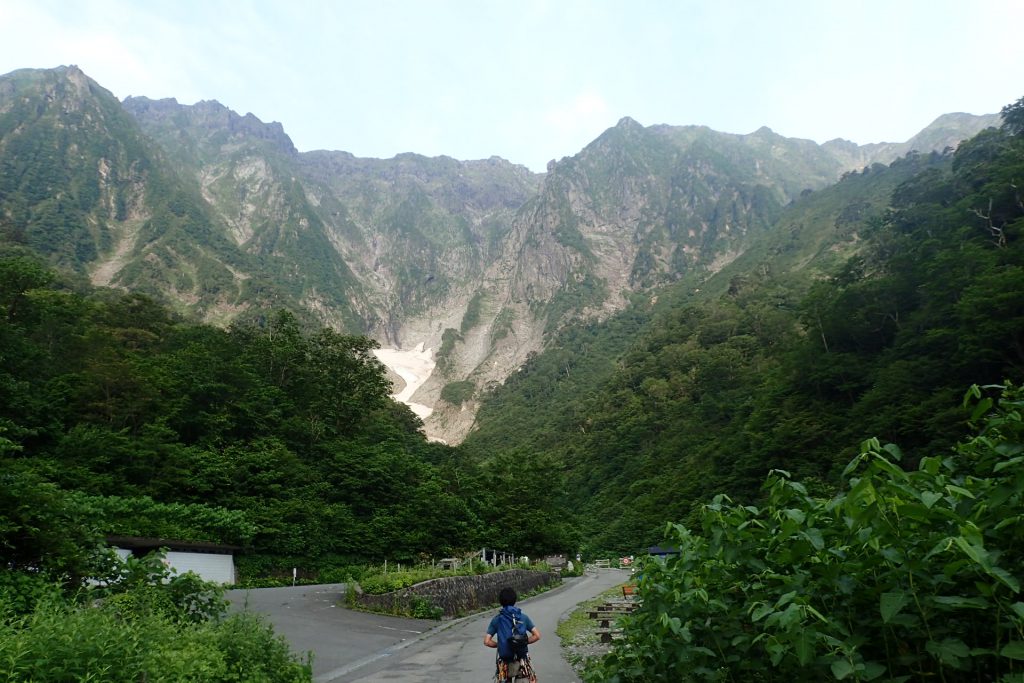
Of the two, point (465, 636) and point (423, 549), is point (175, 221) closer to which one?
point (423, 549)

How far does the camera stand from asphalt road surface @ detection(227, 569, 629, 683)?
439 inches

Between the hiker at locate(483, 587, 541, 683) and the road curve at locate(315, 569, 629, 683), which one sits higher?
the hiker at locate(483, 587, 541, 683)

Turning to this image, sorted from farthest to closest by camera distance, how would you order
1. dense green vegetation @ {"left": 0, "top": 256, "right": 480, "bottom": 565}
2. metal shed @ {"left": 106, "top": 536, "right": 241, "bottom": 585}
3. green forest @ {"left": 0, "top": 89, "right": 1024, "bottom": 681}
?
dense green vegetation @ {"left": 0, "top": 256, "right": 480, "bottom": 565}
metal shed @ {"left": 106, "top": 536, "right": 241, "bottom": 585}
green forest @ {"left": 0, "top": 89, "right": 1024, "bottom": 681}

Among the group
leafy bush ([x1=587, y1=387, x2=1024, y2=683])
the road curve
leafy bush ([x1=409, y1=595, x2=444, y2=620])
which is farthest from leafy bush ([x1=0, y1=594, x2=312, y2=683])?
leafy bush ([x1=409, y1=595, x2=444, y2=620])

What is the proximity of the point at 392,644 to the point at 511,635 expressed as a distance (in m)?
9.39

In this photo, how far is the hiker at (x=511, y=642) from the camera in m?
7.23

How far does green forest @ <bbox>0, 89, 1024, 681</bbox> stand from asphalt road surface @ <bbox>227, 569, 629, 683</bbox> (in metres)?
3.47

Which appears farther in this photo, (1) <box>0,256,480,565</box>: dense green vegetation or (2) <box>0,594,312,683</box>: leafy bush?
(1) <box>0,256,480,565</box>: dense green vegetation

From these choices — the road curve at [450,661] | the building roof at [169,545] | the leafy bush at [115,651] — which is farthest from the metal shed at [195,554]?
the leafy bush at [115,651]

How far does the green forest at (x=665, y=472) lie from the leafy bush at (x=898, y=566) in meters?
0.02

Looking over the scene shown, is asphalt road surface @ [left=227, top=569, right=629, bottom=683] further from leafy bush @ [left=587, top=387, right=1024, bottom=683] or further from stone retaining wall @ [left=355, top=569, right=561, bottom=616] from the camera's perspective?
leafy bush @ [left=587, top=387, right=1024, bottom=683]

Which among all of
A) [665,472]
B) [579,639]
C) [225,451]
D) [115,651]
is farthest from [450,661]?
[665,472]

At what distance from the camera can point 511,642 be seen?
723cm

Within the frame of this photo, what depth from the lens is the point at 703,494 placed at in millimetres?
57906
